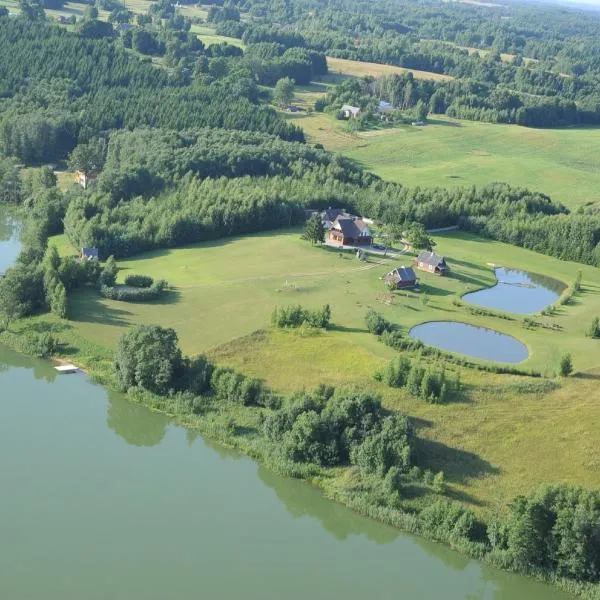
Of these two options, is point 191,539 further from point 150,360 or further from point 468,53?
point 468,53

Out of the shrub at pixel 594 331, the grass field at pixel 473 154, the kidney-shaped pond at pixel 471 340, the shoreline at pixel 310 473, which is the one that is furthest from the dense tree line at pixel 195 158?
the shrub at pixel 594 331

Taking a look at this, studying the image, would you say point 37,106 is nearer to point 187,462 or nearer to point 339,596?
point 187,462

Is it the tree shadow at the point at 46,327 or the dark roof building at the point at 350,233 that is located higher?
the dark roof building at the point at 350,233

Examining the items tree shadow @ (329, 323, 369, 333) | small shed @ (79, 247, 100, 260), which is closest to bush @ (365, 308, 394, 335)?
tree shadow @ (329, 323, 369, 333)

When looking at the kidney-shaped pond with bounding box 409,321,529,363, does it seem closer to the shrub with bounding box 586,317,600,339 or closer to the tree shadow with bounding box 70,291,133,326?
the shrub with bounding box 586,317,600,339

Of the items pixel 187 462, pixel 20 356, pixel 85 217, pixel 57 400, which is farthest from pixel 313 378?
pixel 85 217

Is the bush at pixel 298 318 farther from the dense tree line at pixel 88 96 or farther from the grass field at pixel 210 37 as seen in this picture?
the grass field at pixel 210 37
